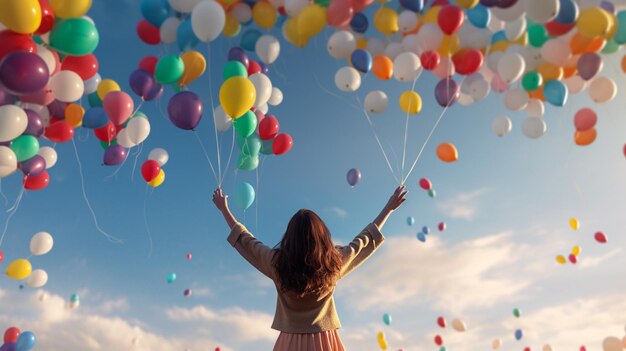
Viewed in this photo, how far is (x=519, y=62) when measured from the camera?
4641mm

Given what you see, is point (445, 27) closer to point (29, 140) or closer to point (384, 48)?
point (384, 48)

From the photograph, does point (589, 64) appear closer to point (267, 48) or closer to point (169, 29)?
point (267, 48)

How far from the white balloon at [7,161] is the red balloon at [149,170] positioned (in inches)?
→ 51.3

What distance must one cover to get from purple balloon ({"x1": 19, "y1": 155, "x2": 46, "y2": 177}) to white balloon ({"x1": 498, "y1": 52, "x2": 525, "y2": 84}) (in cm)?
476

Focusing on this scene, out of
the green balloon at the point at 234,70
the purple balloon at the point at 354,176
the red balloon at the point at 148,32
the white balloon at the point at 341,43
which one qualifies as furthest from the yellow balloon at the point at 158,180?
the white balloon at the point at 341,43

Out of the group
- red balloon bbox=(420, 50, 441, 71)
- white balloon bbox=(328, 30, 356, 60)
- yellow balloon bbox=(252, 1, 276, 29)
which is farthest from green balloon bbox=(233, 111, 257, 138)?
red balloon bbox=(420, 50, 441, 71)

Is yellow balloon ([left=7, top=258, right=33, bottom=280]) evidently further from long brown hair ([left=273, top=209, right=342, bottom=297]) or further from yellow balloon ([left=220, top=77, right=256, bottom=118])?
long brown hair ([left=273, top=209, right=342, bottom=297])

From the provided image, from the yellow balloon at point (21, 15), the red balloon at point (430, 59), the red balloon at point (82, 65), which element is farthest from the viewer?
the red balloon at point (430, 59)

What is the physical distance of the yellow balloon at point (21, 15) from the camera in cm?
374

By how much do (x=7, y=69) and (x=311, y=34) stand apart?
2.67 meters

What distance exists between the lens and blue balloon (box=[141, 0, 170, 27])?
4.89m

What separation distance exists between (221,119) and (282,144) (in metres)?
0.69

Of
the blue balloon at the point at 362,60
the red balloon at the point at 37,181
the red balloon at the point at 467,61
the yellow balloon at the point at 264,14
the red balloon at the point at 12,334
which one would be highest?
the red balloon at the point at 467,61

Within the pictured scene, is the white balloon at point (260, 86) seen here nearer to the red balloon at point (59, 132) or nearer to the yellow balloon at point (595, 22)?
the red balloon at point (59, 132)
